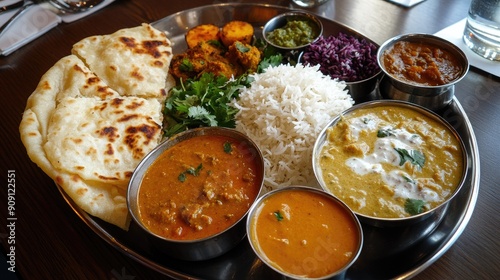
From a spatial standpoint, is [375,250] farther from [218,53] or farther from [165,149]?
[218,53]

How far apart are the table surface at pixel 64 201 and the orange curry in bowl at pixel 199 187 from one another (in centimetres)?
28

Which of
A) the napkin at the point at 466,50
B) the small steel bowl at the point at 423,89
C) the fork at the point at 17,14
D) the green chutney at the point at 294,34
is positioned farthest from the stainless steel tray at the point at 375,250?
the fork at the point at 17,14

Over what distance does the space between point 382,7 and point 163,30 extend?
1.92 meters

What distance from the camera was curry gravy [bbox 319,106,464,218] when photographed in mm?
1916

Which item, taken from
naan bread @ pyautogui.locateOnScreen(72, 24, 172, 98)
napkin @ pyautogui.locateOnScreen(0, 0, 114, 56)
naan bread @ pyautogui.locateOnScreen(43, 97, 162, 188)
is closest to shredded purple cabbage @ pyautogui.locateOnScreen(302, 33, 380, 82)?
naan bread @ pyautogui.locateOnScreen(72, 24, 172, 98)

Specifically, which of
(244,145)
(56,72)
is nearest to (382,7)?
(244,145)

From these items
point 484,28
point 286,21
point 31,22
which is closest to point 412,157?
point 484,28

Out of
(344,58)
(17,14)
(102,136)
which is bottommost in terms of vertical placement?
(344,58)

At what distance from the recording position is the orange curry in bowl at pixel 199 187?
187 cm

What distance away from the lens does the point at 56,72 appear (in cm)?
264

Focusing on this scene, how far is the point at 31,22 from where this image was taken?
11.6ft

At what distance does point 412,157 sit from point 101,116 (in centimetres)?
176

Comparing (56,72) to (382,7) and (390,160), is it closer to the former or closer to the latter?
(390,160)

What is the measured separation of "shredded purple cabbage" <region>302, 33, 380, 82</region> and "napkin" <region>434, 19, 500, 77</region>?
0.73 metres
